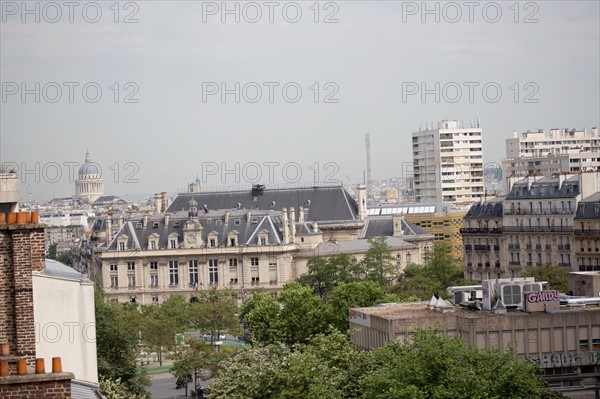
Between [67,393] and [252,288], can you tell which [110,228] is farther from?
[67,393]

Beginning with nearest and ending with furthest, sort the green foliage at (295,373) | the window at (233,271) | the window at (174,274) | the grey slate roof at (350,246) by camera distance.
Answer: the green foliage at (295,373), the window at (233,271), the window at (174,274), the grey slate roof at (350,246)

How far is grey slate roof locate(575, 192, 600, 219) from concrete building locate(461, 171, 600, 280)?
64 millimetres

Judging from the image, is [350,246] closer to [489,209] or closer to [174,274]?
[174,274]

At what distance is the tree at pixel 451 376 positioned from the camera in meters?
43.8

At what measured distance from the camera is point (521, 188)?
118500mm

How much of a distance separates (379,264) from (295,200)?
25729mm

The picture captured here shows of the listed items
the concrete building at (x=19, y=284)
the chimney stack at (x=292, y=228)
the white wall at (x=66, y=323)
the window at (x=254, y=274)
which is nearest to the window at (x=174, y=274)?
the window at (x=254, y=274)

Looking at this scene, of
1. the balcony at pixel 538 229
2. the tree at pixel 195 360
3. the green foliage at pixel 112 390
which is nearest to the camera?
the green foliage at pixel 112 390

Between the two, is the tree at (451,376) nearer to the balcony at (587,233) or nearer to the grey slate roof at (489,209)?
the balcony at (587,233)

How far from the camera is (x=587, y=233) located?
108m

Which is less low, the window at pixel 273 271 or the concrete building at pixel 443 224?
the concrete building at pixel 443 224

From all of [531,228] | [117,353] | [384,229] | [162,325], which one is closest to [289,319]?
[162,325]

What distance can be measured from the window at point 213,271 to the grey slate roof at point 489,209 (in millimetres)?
24657

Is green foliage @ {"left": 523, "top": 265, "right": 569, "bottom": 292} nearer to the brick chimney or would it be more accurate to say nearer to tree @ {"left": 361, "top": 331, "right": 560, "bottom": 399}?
tree @ {"left": 361, "top": 331, "right": 560, "bottom": 399}
